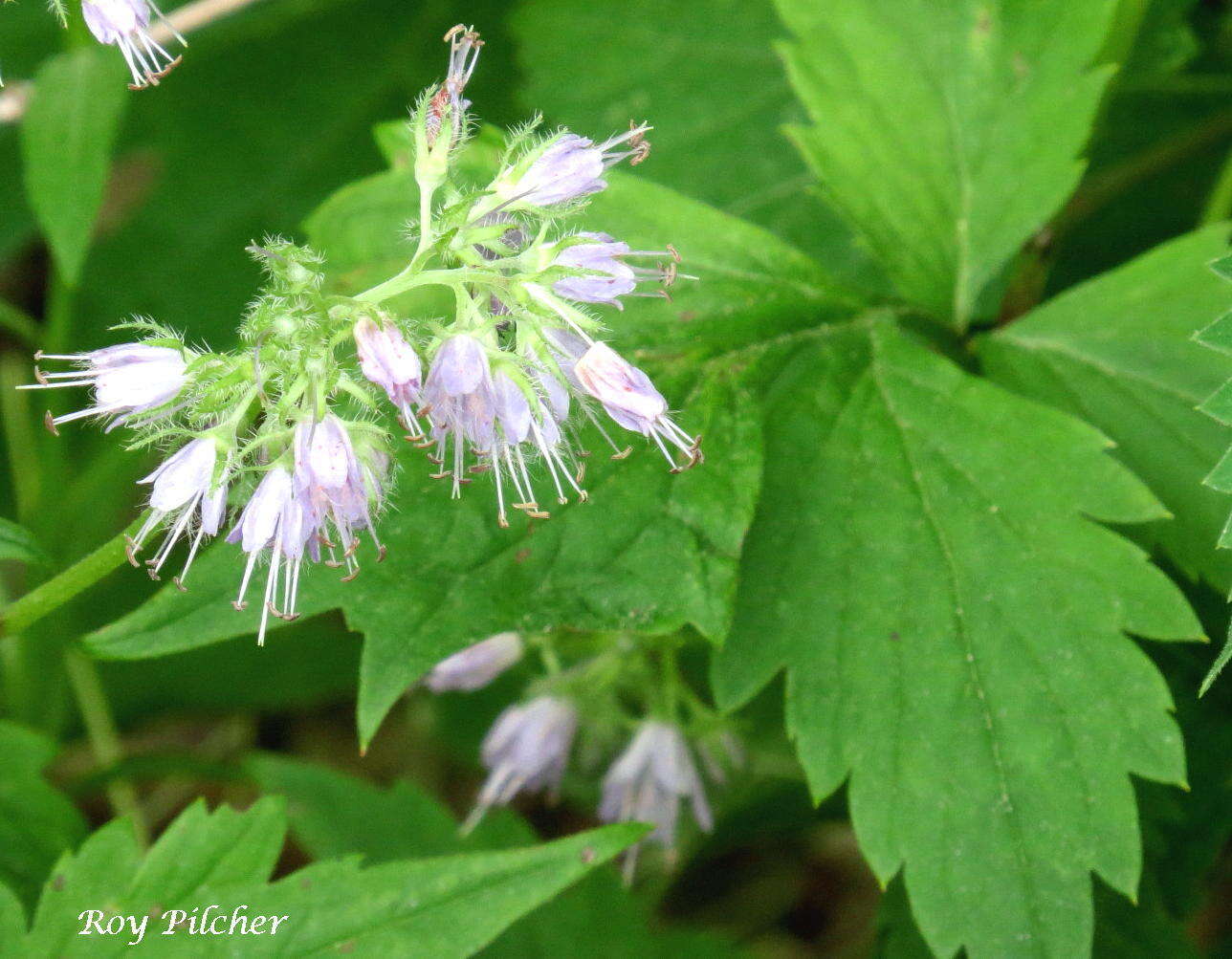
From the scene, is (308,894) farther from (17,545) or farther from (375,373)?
(375,373)

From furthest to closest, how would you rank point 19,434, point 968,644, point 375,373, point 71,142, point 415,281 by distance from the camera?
point 19,434
point 71,142
point 968,644
point 415,281
point 375,373

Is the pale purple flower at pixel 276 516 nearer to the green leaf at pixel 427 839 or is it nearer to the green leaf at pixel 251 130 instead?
the green leaf at pixel 427 839

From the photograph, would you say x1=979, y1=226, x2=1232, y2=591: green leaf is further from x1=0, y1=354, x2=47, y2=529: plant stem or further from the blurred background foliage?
x1=0, y1=354, x2=47, y2=529: plant stem

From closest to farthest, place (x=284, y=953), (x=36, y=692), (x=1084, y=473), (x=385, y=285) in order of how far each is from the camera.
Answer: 1. (x=385, y=285)
2. (x=284, y=953)
3. (x=1084, y=473)
4. (x=36, y=692)

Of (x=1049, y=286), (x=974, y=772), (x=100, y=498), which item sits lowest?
(x=974, y=772)

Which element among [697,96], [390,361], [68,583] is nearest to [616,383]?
[390,361]

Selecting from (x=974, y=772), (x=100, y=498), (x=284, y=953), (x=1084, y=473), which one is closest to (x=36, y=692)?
(x=100, y=498)

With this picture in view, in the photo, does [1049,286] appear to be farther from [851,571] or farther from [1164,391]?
[851,571]
